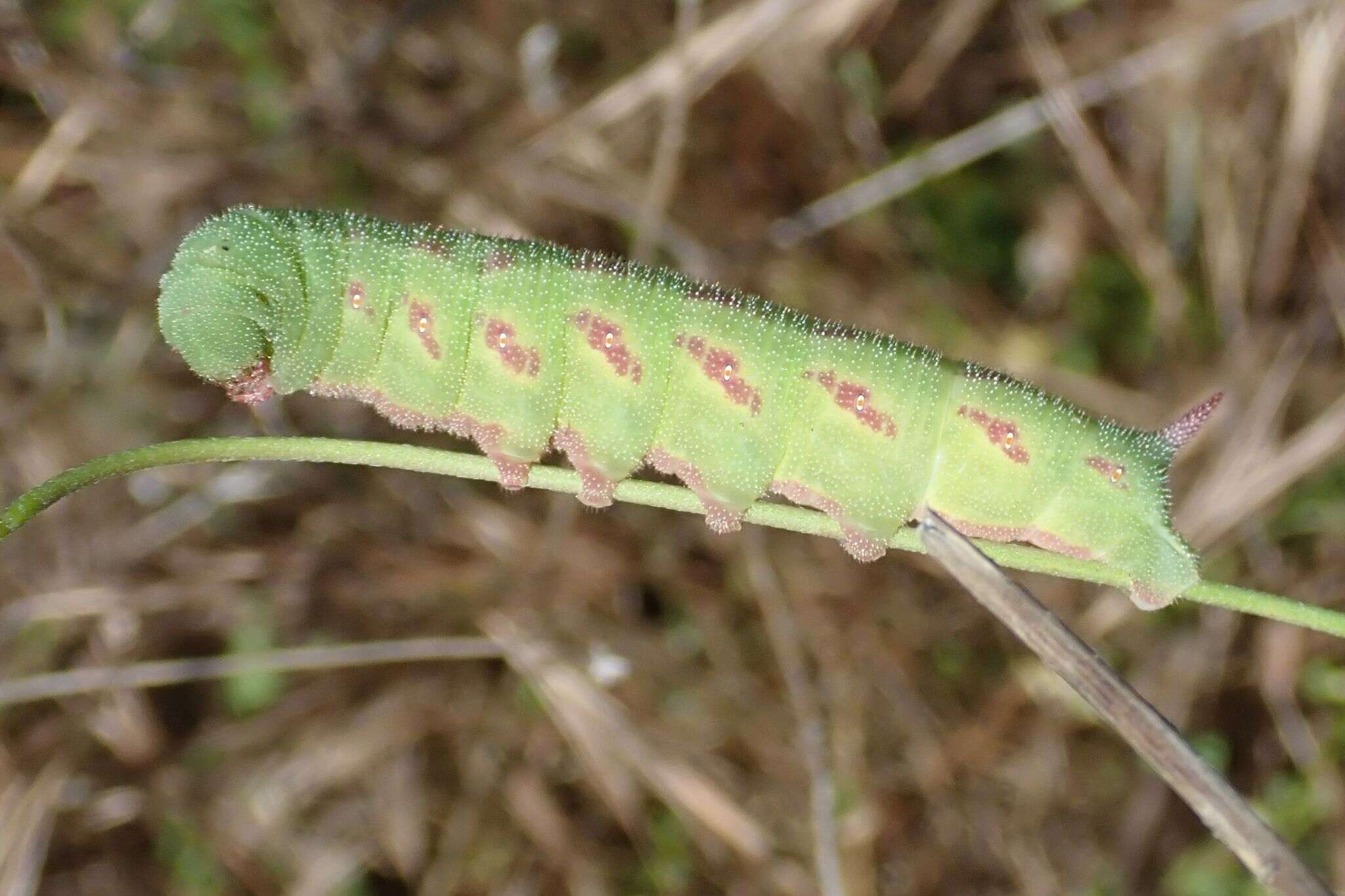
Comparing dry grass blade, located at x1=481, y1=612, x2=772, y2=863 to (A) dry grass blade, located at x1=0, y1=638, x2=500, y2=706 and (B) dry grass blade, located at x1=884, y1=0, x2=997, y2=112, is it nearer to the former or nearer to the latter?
(A) dry grass blade, located at x1=0, y1=638, x2=500, y2=706

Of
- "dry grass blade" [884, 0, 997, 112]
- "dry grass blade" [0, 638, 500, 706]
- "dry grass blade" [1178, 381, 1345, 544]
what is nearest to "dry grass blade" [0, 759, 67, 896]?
"dry grass blade" [0, 638, 500, 706]

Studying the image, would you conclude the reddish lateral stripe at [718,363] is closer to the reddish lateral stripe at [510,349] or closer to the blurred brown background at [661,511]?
the reddish lateral stripe at [510,349]

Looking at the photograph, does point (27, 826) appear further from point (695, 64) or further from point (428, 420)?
point (695, 64)

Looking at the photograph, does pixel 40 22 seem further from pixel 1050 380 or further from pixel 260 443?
pixel 1050 380

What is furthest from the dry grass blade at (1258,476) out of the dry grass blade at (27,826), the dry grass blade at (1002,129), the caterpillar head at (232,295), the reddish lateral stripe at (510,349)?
the dry grass blade at (27,826)

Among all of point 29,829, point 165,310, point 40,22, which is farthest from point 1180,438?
point 40,22

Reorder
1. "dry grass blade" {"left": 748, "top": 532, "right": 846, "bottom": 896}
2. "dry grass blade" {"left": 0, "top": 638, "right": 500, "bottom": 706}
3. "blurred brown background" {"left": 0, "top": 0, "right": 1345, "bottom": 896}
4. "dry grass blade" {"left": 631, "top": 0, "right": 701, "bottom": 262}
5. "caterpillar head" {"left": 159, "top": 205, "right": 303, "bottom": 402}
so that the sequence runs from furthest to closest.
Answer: "blurred brown background" {"left": 0, "top": 0, "right": 1345, "bottom": 896}, "dry grass blade" {"left": 631, "top": 0, "right": 701, "bottom": 262}, "dry grass blade" {"left": 748, "top": 532, "right": 846, "bottom": 896}, "dry grass blade" {"left": 0, "top": 638, "right": 500, "bottom": 706}, "caterpillar head" {"left": 159, "top": 205, "right": 303, "bottom": 402}
